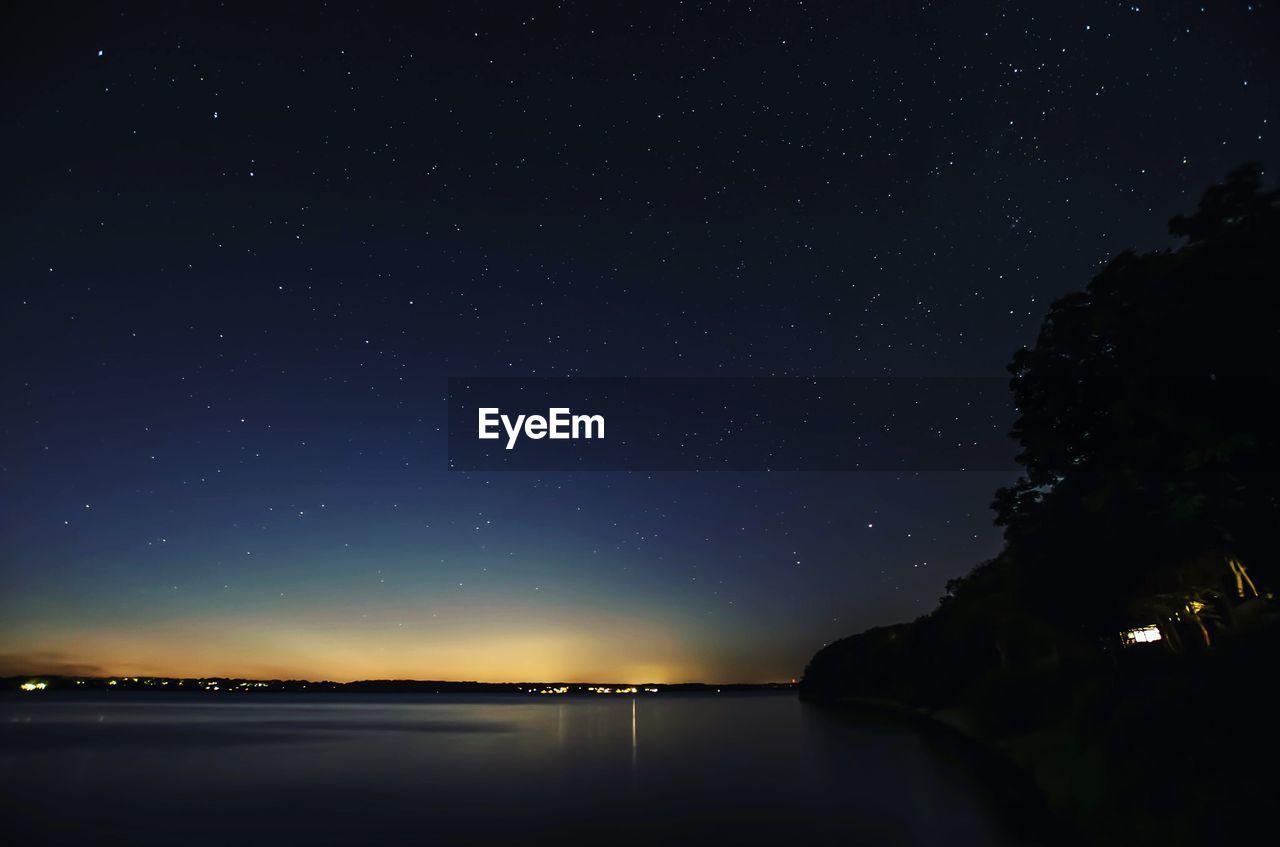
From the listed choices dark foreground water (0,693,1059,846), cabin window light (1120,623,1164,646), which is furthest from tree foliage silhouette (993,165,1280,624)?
cabin window light (1120,623,1164,646)

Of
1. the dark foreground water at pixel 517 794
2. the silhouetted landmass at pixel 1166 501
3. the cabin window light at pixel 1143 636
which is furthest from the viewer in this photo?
the cabin window light at pixel 1143 636

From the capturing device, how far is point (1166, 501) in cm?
2138

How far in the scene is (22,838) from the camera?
1022 inches

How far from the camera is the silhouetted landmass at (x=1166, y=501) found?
15.6 metres

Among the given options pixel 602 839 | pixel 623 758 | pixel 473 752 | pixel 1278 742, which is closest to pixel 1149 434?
pixel 1278 742

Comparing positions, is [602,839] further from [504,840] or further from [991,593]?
[991,593]

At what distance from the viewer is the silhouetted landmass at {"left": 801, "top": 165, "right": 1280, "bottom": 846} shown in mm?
15641

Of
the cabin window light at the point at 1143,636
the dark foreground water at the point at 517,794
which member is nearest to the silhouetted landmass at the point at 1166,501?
the dark foreground water at the point at 517,794

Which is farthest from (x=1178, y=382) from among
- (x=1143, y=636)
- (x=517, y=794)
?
(x=1143, y=636)

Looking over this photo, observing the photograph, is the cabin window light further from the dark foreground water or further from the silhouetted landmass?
the silhouetted landmass

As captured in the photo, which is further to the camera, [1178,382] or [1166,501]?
[1166,501]

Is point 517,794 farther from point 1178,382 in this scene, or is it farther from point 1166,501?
point 1178,382

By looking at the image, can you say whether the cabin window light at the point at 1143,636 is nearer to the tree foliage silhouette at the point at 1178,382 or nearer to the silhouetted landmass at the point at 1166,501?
the silhouetted landmass at the point at 1166,501

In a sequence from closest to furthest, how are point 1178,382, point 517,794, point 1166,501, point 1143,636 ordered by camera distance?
1. point 1178,382
2. point 1166,501
3. point 517,794
4. point 1143,636
